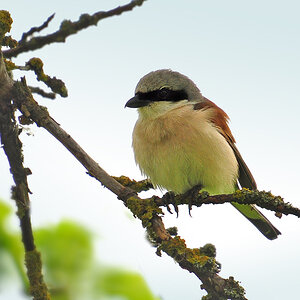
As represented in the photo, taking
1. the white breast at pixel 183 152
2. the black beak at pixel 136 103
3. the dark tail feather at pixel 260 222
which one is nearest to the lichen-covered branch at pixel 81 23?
the white breast at pixel 183 152

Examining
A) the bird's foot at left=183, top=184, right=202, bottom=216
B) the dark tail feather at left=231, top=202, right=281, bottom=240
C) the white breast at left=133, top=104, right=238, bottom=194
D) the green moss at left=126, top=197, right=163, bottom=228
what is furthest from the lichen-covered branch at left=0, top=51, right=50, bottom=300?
the dark tail feather at left=231, top=202, right=281, bottom=240

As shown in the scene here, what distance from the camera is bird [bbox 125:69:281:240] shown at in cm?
422

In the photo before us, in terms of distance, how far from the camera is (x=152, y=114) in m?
4.57

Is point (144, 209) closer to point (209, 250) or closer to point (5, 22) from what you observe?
point (209, 250)

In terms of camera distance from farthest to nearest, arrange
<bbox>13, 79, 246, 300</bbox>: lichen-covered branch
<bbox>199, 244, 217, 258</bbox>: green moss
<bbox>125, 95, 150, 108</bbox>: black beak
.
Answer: <bbox>125, 95, 150, 108</bbox>: black beak → <bbox>199, 244, 217, 258</bbox>: green moss → <bbox>13, 79, 246, 300</bbox>: lichen-covered branch

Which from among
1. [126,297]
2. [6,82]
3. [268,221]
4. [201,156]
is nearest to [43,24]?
[6,82]

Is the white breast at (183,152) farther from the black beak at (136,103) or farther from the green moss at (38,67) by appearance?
the green moss at (38,67)

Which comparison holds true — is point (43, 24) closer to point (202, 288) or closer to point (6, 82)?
point (6, 82)

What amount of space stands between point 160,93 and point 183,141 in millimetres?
736

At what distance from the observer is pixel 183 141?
13.8ft

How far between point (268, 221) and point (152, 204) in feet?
6.82

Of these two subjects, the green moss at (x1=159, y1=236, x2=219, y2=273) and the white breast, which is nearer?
the green moss at (x1=159, y1=236, x2=219, y2=273)

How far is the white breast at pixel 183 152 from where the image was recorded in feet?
13.8

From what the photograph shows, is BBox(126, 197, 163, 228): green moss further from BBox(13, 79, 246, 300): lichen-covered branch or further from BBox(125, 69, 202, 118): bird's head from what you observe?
BBox(125, 69, 202, 118): bird's head
